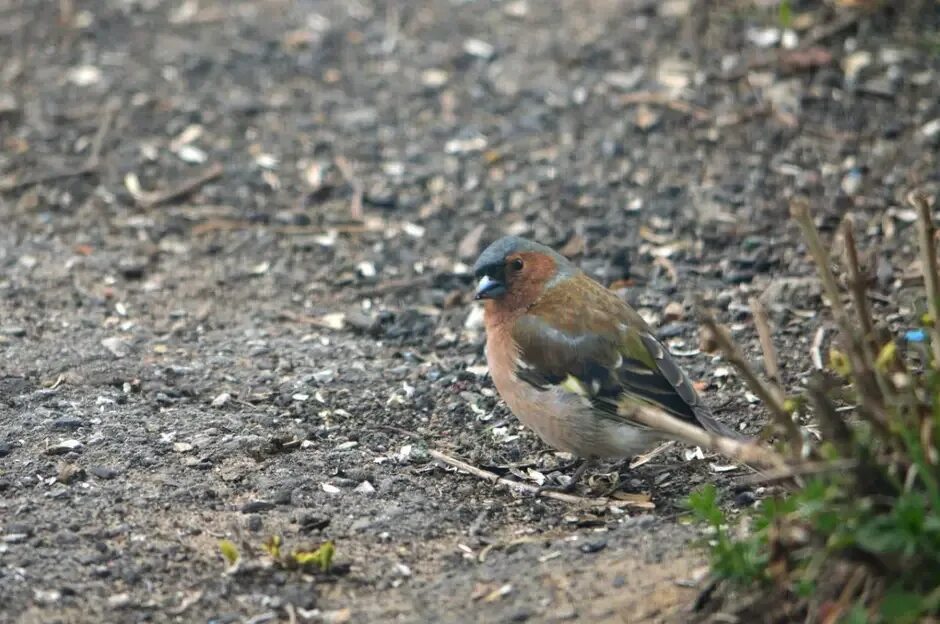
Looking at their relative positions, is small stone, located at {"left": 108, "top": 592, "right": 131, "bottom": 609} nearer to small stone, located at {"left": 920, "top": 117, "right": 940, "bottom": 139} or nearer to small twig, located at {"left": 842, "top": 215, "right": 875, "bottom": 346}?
small twig, located at {"left": 842, "top": 215, "right": 875, "bottom": 346}

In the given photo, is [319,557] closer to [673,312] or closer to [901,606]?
[901,606]

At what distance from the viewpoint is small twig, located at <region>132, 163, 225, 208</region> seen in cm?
779

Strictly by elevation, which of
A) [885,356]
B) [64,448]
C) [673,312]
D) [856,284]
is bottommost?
[64,448]

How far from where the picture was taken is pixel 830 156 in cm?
746

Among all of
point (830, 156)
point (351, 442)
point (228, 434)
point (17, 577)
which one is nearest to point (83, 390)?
point (228, 434)

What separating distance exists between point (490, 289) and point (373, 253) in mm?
1968

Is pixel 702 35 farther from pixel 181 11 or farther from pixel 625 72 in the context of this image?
pixel 181 11

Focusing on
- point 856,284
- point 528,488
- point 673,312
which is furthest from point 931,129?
point 856,284

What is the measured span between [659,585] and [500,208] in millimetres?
3901

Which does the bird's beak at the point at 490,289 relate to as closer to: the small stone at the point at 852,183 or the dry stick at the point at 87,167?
the small stone at the point at 852,183

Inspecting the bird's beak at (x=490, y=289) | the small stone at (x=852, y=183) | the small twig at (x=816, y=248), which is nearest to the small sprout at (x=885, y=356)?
the small twig at (x=816, y=248)

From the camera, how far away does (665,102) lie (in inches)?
320

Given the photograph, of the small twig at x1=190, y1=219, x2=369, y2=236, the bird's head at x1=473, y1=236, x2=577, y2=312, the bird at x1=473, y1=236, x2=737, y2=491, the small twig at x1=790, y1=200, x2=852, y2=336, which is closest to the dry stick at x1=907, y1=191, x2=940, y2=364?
the small twig at x1=790, y1=200, x2=852, y2=336

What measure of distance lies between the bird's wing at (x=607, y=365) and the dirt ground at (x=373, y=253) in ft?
1.14
